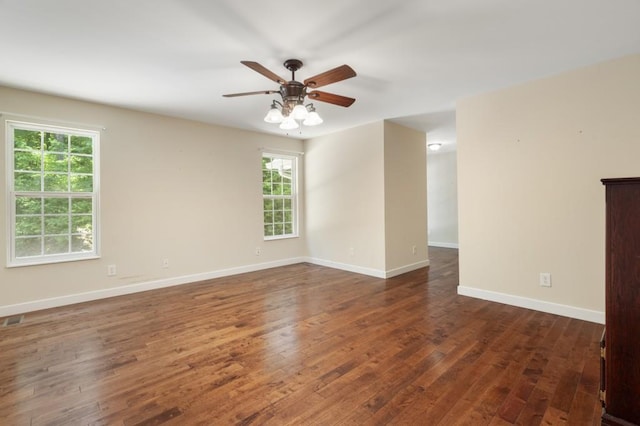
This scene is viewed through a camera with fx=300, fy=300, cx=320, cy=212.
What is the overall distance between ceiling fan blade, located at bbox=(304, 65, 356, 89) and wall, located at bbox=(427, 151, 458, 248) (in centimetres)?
612

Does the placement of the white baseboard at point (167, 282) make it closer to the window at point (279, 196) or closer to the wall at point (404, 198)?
the wall at point (404, 198)

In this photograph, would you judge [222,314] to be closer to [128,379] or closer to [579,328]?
[128,379]

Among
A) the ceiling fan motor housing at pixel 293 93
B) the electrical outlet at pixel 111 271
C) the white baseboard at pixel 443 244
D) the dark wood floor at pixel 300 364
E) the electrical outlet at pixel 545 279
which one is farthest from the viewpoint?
the white baseboard at pixel 443 244

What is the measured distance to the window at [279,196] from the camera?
18.4 ft

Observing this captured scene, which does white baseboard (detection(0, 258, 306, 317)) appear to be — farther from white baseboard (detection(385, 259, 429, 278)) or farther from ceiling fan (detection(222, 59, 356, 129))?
ceiling fan (detection(222, 59, 356, 129))

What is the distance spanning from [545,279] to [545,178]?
105cm

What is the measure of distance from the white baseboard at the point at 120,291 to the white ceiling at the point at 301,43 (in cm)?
241

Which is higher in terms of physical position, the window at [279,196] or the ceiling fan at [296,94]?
the ceiling fan at [296,94]

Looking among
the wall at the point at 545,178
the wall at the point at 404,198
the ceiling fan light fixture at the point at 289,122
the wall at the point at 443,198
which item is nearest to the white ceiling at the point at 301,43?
the wall at the point at 545,178

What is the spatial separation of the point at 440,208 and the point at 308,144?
4143mm

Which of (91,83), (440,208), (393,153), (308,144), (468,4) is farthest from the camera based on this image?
(440,208)

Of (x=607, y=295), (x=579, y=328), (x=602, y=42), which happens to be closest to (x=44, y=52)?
(x=607, y=295)

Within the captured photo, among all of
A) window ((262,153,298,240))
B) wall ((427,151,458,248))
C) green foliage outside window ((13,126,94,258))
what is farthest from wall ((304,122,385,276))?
wall ((427,151,458,248))

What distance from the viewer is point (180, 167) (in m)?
4.51
